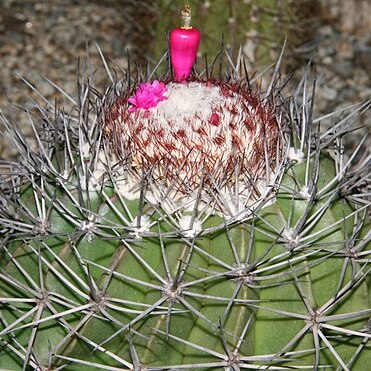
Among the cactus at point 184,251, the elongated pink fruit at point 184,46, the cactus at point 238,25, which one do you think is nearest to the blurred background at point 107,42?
the cactus at point 238,25

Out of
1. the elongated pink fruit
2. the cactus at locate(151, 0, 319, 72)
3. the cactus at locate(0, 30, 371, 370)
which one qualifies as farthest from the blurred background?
the cactus at locate(0, 30, 371, 370)

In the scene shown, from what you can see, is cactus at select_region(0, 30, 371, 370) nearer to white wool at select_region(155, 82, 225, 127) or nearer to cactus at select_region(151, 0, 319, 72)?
white wool at select_region(155, 82, 225, 127)

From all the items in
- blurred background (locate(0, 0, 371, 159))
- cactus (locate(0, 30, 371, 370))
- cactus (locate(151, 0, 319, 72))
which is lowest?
blurred background (locate(0, 0, 371, 159))

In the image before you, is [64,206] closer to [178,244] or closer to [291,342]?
[178,244]

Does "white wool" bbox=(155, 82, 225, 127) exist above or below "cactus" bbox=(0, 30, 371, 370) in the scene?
above

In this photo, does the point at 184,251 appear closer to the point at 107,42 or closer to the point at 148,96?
the point at 148,96

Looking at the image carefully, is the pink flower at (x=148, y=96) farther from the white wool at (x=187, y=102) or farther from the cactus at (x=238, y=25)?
the cactus at (x=238, y=25)

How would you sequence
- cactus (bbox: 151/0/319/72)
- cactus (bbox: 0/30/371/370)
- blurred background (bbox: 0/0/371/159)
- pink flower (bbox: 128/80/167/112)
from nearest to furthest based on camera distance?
cactus (bbox: 0/30/371/370)
pink flower (bbox: 128/80/167/112)
cactus (bbox: 151/0/319/72)
blurred background (bbox: 0/0/371/159)
